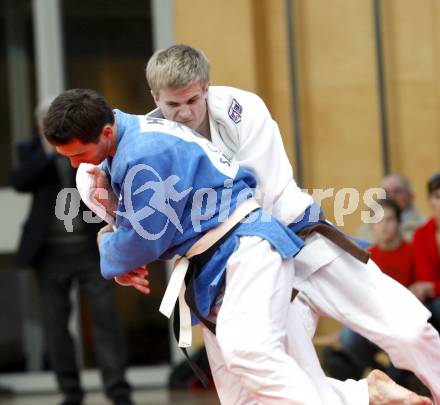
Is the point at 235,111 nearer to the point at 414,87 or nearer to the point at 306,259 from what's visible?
the point at 306,259

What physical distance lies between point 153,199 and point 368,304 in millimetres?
1037

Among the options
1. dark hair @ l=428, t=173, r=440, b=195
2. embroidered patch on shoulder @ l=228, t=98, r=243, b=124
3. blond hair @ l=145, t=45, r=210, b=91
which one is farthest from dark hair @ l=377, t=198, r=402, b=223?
blond hair @ l=145, t=45, r=210, b=91

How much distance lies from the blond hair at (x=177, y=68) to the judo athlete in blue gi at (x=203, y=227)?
16cm

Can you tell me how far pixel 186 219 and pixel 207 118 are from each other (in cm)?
51

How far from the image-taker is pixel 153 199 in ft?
15.2

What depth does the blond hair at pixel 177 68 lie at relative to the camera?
482 cm

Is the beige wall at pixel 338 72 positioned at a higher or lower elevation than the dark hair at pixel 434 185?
higher

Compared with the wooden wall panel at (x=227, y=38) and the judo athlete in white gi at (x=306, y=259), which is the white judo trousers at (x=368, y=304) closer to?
the judo athlete in white gi at (x=306, y=259)

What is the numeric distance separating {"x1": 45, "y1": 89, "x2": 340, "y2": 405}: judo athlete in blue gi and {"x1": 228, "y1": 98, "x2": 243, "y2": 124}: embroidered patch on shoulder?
0.79 ft

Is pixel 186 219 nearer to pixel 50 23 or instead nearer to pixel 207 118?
pixel 207 118

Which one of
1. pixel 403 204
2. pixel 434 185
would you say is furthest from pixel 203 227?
pixel 403 204

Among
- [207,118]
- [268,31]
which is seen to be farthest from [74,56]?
[207,118]

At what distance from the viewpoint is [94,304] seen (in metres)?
7.99

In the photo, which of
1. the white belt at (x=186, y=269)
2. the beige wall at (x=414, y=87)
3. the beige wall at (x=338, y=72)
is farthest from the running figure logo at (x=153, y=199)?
the beige wall at (x=414, y=87)
